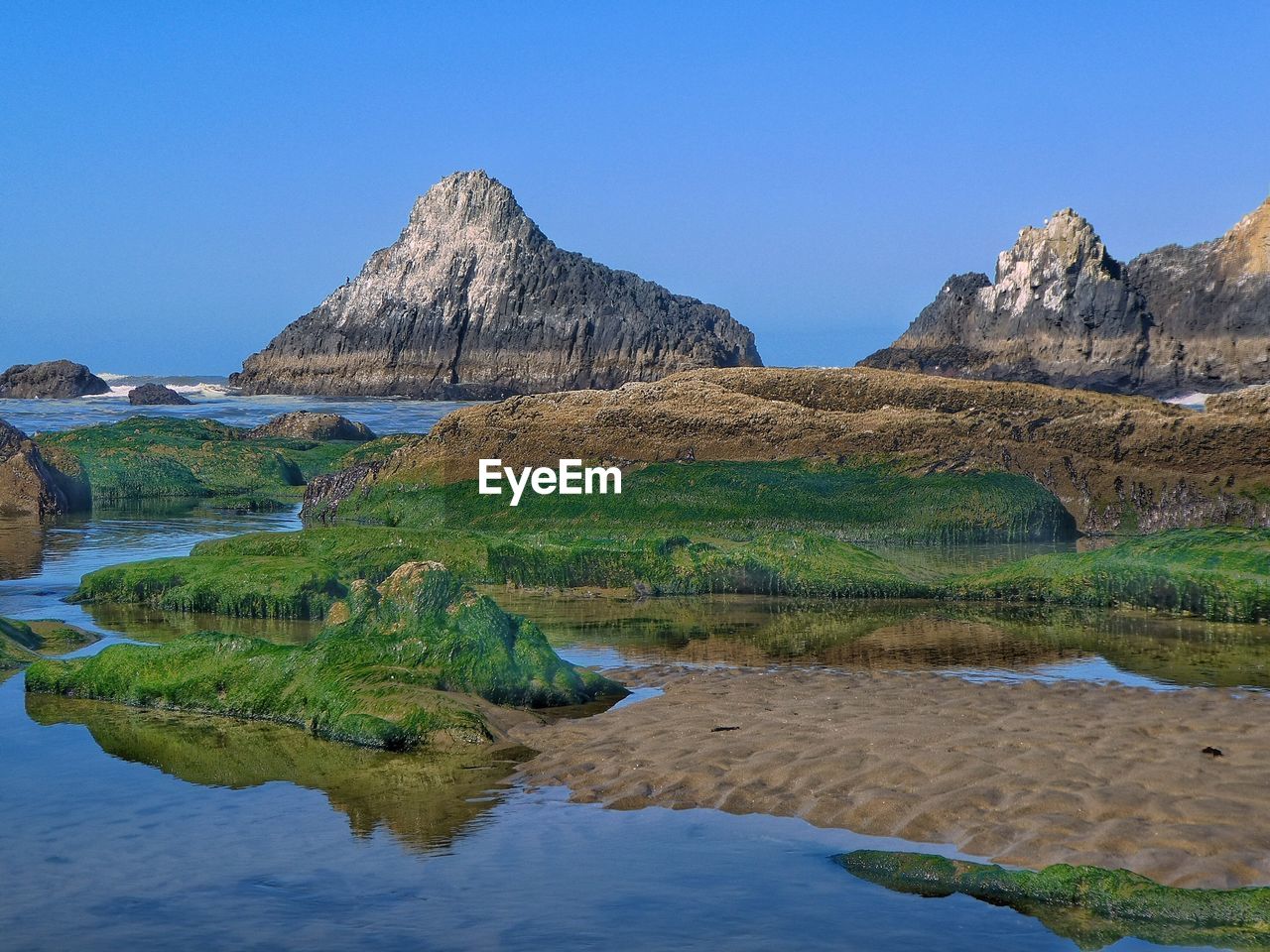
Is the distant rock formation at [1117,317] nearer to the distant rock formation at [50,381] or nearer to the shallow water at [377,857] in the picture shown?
the distant rock formation at [50,381]

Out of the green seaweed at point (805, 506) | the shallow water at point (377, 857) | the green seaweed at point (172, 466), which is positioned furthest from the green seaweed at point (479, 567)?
the green seaweed at point (172, 466)

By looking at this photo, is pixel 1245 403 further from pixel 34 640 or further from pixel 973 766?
pixel 34 640

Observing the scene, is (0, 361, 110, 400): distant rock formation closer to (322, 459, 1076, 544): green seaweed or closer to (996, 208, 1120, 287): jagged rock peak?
(996, 208, 1120, 287): jagged rock peak

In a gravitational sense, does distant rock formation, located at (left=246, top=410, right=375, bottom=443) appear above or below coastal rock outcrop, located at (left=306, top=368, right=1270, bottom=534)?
above

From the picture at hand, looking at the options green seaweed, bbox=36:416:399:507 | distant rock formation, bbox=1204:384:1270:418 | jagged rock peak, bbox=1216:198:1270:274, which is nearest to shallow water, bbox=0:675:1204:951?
distant rock formation, bbox=1204:384:1270:418

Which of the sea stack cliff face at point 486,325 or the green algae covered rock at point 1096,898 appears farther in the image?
the sea stack cliff face at point 486,325
